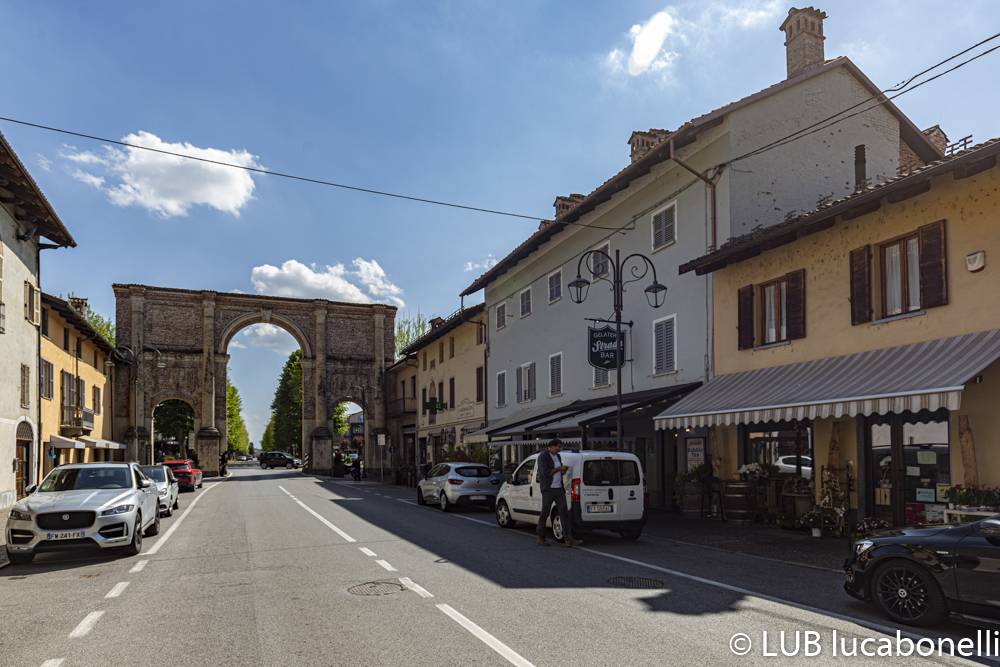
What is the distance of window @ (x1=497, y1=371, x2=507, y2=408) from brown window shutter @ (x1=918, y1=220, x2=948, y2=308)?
21.8 metres

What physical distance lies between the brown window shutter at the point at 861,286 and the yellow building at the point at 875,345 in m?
0.02

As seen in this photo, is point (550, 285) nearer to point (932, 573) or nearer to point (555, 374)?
point (555, 374)

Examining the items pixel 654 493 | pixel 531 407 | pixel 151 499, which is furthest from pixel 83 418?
pixel 654 493

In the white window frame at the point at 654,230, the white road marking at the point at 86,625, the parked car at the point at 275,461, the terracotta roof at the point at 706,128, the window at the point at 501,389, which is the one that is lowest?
the parked car at the point at 275,461

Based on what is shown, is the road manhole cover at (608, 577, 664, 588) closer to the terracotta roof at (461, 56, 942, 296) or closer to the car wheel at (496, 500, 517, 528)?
the car wheel at (496, 500, 517, 528)

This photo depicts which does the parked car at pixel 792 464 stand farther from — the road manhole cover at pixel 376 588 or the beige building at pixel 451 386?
the beige building at pixel 451 386

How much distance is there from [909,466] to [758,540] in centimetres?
299

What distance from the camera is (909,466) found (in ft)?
45.5

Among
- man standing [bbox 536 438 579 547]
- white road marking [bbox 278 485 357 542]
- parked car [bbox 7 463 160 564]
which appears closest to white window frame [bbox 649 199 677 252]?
man standing [bbox 536 438 579 547]

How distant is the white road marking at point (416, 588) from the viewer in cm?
870

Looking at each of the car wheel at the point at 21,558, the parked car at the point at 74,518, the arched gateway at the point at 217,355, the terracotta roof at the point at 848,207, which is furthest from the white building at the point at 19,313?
A: the arched gateway at the point at 217,355

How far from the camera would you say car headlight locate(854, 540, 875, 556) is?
7730 millimetres

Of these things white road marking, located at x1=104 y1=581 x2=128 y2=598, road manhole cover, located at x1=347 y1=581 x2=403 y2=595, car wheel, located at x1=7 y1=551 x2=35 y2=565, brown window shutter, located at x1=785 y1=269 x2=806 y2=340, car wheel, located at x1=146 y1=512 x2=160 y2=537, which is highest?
brown window shutter, located at x1=785 y1=269 x2=806 y2=340

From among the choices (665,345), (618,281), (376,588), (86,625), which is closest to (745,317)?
(618,281)
